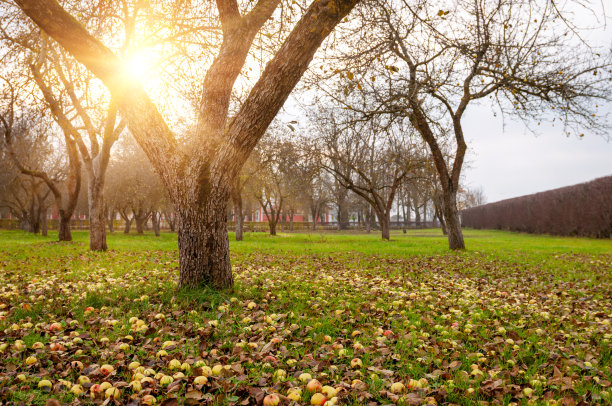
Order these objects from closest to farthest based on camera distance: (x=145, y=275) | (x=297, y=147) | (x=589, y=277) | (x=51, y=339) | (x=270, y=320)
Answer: (x=51, y=339), (x=270, y=320), (x=145, y=275), (x=589, y=277), (x=297, y=147)

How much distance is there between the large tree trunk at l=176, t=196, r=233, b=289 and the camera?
5.24 meters

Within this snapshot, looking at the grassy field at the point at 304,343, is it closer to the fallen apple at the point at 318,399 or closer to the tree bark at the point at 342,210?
the fallen apple at the point at 318,399

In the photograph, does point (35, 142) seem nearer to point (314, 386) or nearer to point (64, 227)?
point (64, 227)

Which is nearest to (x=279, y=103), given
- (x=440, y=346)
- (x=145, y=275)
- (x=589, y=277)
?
(x=440, y=346)

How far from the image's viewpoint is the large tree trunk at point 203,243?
5.24 meters

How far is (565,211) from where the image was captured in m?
26.9

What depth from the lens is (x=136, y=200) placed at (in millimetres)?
29328

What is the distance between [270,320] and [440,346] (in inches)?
73.4

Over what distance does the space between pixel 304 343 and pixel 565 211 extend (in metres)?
30.8

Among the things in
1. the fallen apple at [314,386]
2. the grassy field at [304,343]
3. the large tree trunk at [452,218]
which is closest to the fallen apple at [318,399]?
the grassy field at [304,343]

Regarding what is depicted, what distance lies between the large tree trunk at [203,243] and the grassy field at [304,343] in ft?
0.90

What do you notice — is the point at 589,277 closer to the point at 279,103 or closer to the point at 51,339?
the point at 279,103

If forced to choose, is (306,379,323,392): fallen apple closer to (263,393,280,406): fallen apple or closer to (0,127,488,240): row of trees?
(263,393,280,406): fallen apple

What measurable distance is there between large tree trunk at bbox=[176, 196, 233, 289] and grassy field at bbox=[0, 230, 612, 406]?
0.90 ft
